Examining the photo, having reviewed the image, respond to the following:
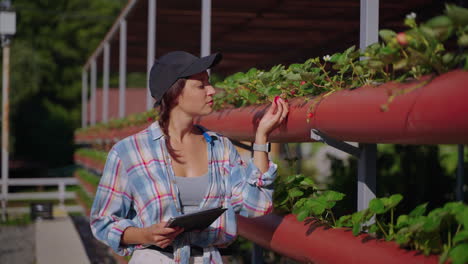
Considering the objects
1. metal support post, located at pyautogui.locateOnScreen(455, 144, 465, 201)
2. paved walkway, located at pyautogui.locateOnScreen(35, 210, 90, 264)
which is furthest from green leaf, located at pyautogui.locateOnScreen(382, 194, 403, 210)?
paved walkway, located at pyautogui.locateOnScreen(35, 210, 90, 264)

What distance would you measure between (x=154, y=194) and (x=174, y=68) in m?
0.48

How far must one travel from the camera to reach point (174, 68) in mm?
3119

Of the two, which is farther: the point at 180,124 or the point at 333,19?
the point at 333,19

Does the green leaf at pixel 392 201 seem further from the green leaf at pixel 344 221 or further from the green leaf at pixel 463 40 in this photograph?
the green leaf at pixel 463 40

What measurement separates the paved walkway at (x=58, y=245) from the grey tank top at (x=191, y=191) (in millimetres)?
6006

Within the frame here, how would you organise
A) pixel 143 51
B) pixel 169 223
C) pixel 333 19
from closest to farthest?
1. pixel 169 223
2. pixel 333 19
3. pixel 143 51

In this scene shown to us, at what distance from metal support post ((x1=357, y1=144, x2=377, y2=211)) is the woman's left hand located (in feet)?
1.16

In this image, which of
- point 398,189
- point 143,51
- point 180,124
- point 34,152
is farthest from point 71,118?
point 180,124

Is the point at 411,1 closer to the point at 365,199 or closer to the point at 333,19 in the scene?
the point at 333,19

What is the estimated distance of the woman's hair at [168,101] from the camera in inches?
124

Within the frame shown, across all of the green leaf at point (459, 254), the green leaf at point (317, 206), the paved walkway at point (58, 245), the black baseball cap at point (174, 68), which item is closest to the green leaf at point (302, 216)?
the green leaf at point (317, 206)

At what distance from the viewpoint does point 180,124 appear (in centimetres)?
322

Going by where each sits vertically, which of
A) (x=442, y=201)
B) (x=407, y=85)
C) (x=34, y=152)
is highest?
(x=407, y=85)

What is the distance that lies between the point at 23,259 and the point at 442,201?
6.08m
